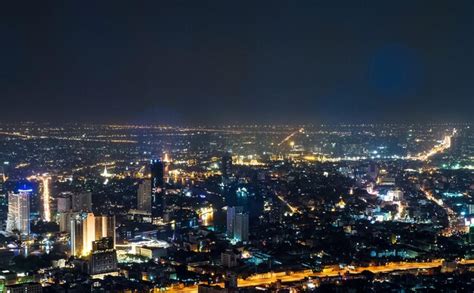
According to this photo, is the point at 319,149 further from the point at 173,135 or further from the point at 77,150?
the point at 77,150

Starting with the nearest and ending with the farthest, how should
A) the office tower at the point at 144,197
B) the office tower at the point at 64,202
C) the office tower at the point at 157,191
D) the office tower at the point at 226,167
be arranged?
the office tower at the point at 64,202
the office tower at the point at 157,191
the office tower at the point at 144,197
the office tower at the point at 226,167

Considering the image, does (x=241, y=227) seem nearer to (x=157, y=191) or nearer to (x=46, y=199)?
(x=157, y=191)

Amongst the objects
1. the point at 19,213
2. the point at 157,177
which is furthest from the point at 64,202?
the point at 157,177

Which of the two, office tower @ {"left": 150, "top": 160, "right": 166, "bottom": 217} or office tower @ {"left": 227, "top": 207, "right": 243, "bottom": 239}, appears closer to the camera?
office tower @ {"left": 227, "top": 207, "right": 243, "bottom": 239}

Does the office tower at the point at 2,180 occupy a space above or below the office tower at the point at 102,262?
above

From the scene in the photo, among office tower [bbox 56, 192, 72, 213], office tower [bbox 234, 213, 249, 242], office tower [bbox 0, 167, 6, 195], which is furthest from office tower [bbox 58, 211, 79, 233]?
office tower [bbox 0, 167, 6, 195]

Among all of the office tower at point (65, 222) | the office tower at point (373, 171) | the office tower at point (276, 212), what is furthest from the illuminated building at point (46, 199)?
the office tower at point (373, 171)

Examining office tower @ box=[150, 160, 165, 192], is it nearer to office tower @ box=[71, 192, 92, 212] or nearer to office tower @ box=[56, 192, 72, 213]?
office tower @ box=[71, 192, 92, 212]

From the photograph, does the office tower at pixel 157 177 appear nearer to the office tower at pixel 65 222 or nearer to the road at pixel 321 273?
the office tower at pixel 65 222
